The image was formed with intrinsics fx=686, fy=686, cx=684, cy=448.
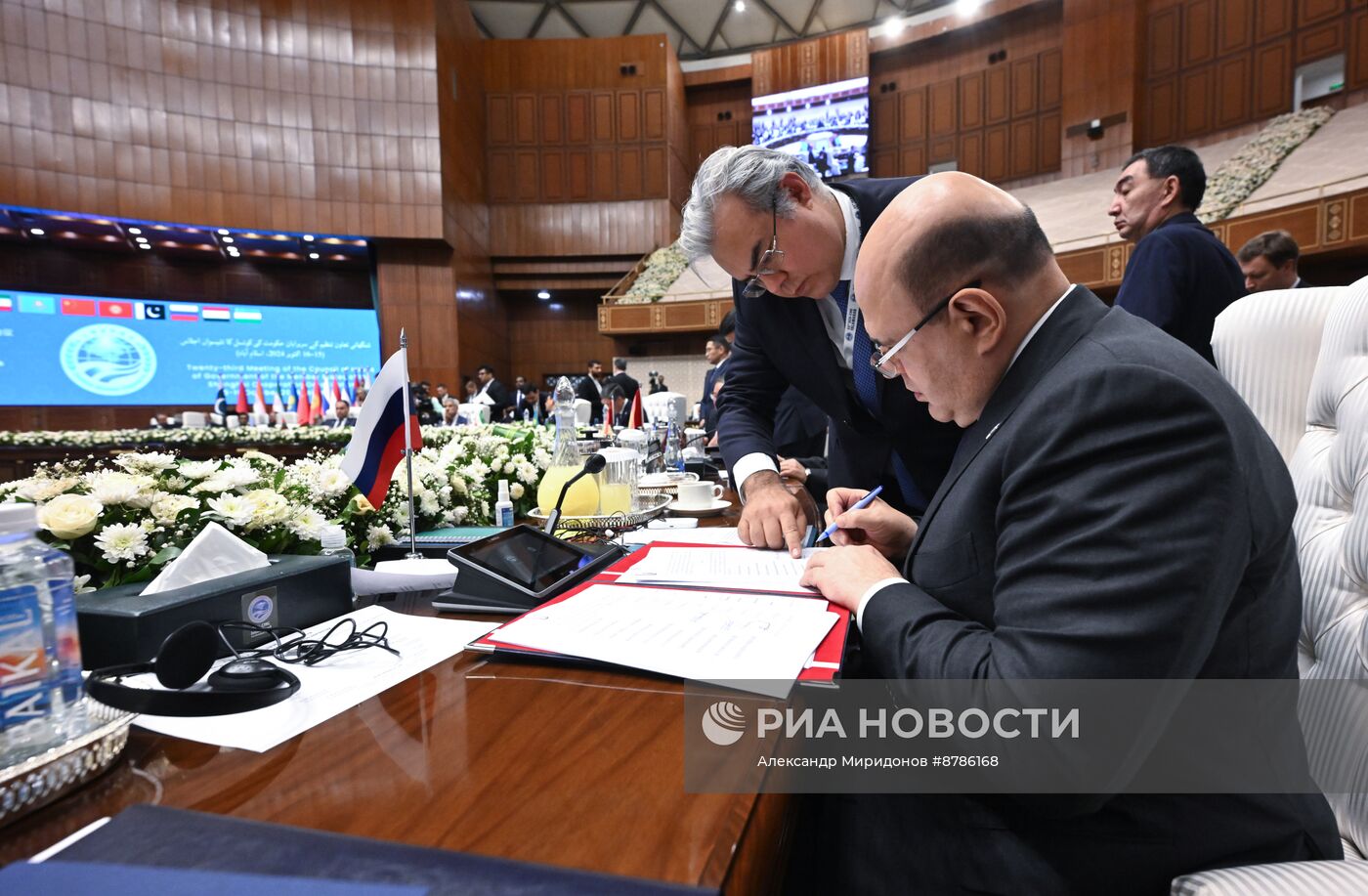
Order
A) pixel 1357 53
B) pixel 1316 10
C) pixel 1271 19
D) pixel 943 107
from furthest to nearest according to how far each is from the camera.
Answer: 1. pixel 943 107
2. pixel 1271 19
3. pixel 1316 10
4. pixel 1357 53

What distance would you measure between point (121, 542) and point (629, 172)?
13.6m

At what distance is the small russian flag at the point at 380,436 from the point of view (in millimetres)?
1269

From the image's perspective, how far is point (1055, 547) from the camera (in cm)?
64

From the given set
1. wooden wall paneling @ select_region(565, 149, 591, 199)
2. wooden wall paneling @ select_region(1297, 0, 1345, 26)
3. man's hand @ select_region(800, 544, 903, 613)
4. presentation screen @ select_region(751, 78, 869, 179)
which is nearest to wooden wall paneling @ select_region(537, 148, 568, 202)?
wooden wall paneling @ select_region(565, 149, 591, 199)

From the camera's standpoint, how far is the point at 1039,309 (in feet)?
2.64

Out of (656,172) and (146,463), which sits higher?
(656,172)

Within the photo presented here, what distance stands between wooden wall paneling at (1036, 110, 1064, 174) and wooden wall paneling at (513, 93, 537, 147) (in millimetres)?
9196

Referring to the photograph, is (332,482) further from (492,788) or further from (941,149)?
(941,149)

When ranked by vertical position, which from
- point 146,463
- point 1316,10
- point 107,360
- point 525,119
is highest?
point 525,119

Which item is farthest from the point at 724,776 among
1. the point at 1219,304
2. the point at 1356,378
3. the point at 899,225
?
the point at 1219,304

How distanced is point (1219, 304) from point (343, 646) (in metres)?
2.56

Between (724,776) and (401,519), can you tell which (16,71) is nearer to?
(401,519)

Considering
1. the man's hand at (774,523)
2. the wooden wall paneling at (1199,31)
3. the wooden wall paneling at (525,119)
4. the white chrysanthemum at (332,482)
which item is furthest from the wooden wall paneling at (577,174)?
the man's hand at (774,523)

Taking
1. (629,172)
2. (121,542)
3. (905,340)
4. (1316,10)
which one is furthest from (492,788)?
(629,172)
